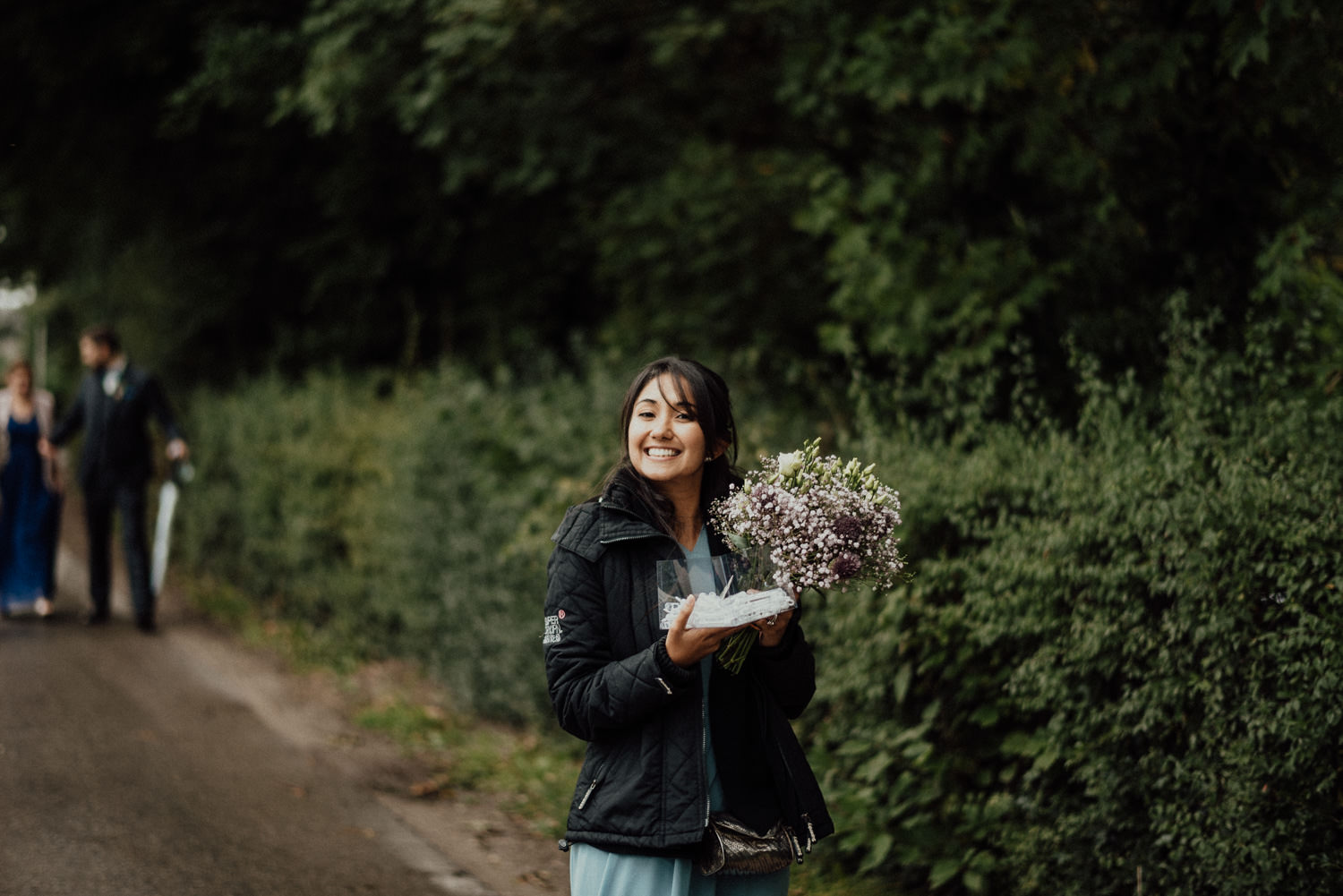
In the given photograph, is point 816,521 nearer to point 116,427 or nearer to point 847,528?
point 847,528

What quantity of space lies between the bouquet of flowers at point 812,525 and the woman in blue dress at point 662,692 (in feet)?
0.53

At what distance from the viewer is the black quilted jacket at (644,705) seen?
2803 mm

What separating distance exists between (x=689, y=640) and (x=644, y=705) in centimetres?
19

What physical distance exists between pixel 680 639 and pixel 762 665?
0.34 meters

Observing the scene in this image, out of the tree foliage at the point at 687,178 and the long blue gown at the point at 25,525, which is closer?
the tree foliage at the point at 687,178

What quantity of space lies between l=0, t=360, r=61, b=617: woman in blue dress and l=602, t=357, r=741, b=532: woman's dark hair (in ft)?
29.8

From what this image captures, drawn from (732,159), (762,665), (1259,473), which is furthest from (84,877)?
(732,159)

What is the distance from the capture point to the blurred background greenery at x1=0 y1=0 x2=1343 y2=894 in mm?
3932

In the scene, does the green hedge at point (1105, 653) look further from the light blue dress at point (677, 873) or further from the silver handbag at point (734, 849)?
the silver handbag at point (734, 849)

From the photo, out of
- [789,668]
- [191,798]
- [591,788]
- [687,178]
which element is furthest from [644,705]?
[687,178]

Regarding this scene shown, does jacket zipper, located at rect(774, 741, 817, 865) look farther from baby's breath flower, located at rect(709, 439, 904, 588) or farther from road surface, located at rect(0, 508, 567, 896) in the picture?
road surface, located at rect(0, 508, 567, 896)

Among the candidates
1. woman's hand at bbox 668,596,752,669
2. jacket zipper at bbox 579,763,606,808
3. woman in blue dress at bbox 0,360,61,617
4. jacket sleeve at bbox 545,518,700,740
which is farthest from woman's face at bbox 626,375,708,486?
woman in blue dress at bbox 0,360,61,617

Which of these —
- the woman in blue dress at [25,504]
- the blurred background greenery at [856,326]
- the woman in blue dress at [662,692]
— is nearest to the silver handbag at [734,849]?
the woman in blue dress at [662,692]

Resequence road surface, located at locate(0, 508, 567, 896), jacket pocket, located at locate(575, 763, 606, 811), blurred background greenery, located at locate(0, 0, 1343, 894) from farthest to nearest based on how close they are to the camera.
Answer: road surface, located at locate(0, 508, 567, 896)
blurred background greenery, located at locate(0, 0, 1343, 894)
jacket pocket, located at locate(575, 763, 606, 811)
